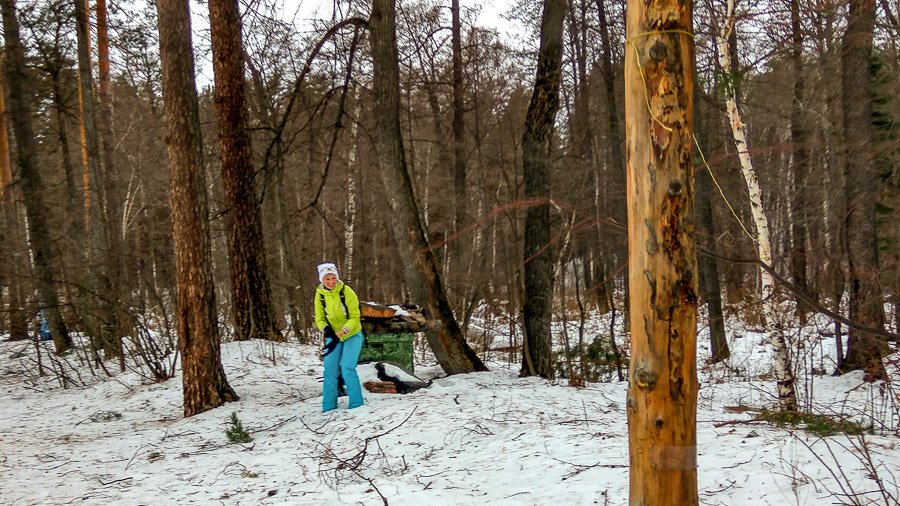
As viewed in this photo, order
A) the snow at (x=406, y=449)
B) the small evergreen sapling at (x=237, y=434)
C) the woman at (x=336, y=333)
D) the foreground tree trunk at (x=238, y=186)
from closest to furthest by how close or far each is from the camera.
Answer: the snow at (x=406, y=449), the small evergreen sapling at (x=237, y=434), the woman at (x=336, y=333), the foreground tree trunk at (x=238, y=186)

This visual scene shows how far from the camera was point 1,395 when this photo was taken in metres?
10.6

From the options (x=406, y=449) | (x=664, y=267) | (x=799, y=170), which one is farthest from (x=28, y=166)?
(x=799, y=170)

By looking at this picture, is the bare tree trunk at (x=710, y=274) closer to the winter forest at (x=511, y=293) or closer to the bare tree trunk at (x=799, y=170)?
the winter forest at (x=511, y=293)

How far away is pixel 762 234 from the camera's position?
22.5 ft

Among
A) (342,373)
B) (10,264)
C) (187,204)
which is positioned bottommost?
(342,373)

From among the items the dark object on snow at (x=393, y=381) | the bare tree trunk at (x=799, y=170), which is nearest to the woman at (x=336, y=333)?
the dark object on snow at (x=393, y=381)

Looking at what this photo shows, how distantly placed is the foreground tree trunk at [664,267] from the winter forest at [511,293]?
0.4 inches

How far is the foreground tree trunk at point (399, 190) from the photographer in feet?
28.7

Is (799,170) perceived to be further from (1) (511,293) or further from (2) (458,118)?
(1) (511,293)

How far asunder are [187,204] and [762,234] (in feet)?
21.4

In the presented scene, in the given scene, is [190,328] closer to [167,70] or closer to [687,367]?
[167,70]

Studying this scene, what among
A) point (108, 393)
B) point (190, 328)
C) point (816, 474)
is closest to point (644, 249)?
point (816, 474)

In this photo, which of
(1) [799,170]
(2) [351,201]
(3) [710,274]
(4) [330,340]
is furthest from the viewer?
(2) [351,201]

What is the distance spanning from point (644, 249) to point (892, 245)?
11.3 metres
